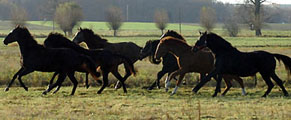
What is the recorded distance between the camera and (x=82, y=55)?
47.5ft

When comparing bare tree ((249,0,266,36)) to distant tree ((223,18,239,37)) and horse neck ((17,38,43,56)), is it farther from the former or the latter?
horse neck ((17,38,43,56))

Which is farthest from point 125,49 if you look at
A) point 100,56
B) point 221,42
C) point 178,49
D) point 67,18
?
point 67,18

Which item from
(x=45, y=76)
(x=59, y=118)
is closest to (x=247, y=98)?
(x=59, y=118)

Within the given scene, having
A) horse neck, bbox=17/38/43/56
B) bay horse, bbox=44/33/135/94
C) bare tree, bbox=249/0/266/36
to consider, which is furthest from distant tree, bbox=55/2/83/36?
horse neck, bbox=17/38/43/56

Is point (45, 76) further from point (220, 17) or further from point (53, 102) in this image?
point (220, 17)

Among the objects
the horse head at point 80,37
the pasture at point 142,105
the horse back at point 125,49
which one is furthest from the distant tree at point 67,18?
the pasture at point 142,105

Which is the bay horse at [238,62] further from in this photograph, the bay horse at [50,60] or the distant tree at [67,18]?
the distant tree at [67,18]

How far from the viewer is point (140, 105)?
11.8 metres

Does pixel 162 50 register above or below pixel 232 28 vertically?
above

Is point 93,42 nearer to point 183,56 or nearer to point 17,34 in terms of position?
point 17,34

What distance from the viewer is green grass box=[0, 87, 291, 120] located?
33.0 ft

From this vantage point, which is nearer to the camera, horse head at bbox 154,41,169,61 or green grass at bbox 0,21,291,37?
horse head at bbox 154,41,169,61

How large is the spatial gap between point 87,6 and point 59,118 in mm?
145105

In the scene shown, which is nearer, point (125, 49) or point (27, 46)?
point (27, 46)
